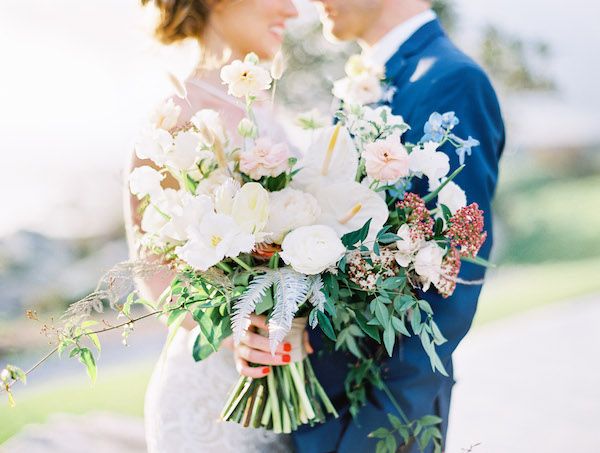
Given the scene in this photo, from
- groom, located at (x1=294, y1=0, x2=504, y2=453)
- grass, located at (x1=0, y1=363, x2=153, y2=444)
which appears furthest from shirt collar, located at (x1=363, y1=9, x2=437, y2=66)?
grass, located at (x1=0, y1=363, x2=153, y2=444)

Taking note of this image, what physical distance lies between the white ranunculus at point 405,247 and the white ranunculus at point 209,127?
1.30 ft

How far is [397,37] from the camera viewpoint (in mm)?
2145

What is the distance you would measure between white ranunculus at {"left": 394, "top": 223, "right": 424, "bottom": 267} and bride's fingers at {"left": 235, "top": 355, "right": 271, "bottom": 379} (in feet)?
1.34

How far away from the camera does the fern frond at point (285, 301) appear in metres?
1.30

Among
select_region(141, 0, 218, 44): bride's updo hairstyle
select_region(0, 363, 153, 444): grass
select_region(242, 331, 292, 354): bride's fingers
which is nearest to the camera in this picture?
select_region(242, 331, 292, 354): bride's fingers

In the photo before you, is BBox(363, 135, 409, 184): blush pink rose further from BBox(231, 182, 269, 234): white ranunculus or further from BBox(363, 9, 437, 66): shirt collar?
BBox(363, 9, 437, 66): shirt collar

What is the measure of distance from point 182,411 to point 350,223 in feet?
2.09

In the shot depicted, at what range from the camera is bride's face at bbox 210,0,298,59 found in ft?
6.59

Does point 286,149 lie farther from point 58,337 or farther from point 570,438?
point 570,438

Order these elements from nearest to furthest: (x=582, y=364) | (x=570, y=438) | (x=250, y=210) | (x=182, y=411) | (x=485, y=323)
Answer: (x=250, y=210), (x=182, y=411), (x=570, y=438), (x=582, y=364), (x=485, y=323)

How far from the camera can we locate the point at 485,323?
8633mm

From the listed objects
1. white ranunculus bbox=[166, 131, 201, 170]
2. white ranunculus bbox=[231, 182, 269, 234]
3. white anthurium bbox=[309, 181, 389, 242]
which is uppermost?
white ranunculus bbox=[166, 131, 201, 170]

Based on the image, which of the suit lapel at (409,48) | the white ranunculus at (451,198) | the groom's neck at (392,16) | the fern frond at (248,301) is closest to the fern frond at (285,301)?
the fern frond at (248,301)

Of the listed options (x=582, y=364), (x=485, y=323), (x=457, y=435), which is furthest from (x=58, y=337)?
(x=485, y=323)
